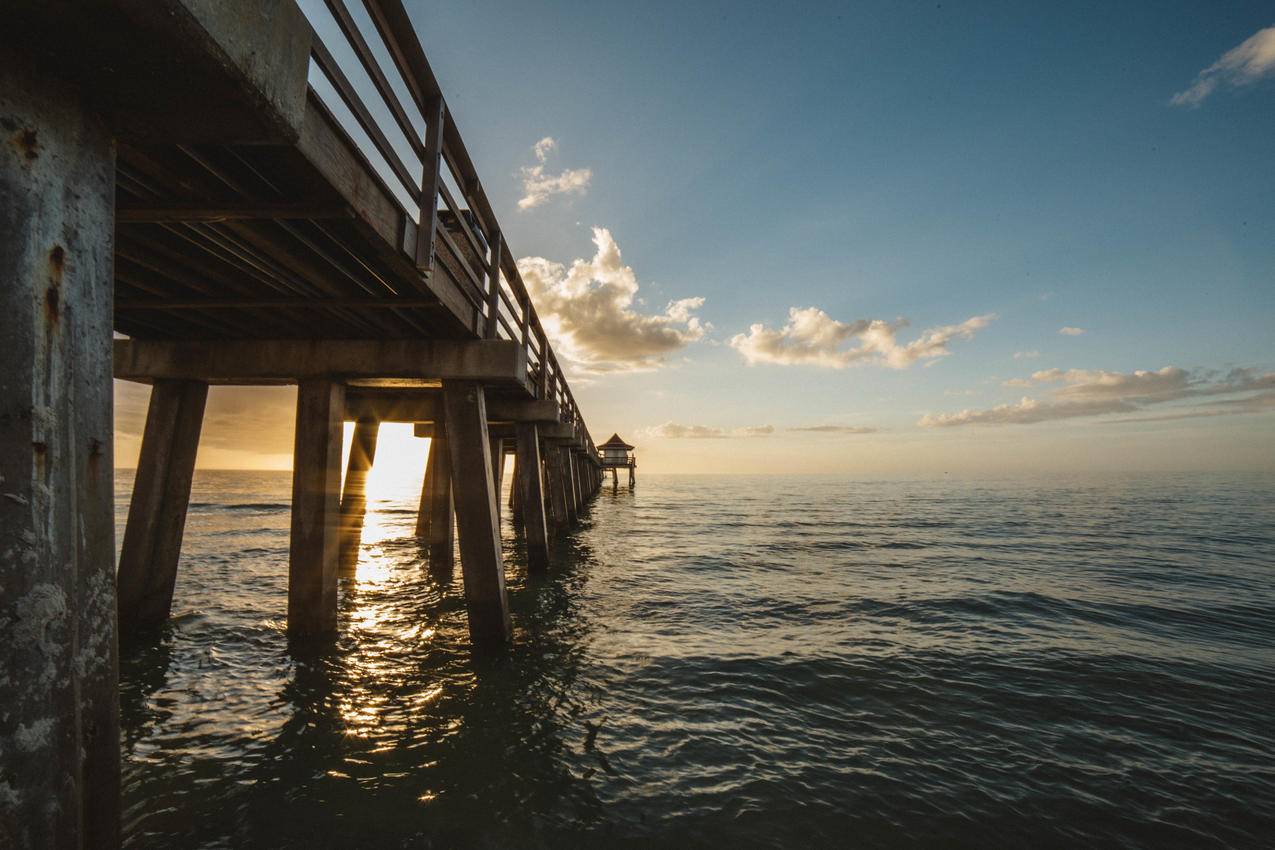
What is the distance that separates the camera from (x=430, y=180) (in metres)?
3.79

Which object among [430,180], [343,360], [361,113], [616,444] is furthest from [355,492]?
[616,444]

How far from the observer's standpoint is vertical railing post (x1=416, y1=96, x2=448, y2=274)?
150 inches

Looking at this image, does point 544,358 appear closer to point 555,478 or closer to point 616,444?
point 555,478

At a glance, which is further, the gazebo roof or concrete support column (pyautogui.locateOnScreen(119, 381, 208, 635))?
the gazebo roof

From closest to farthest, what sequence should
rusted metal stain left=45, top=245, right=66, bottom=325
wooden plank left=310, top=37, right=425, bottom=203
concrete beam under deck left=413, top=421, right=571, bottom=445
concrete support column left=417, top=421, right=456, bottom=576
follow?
rusted metal stain left=45, top=245, right=66, bottom=325
wooden plank left=310, top=37, right=425, bottom=203
concrete support column left=417, top=421, right=456, bottom=576
concrete beam under deck left=413, top=421, right=571, bottom=445

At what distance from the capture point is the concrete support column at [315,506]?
19.7ft

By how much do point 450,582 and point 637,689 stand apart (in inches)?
260

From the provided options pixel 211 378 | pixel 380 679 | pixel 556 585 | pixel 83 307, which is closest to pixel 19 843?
pixel 83 307

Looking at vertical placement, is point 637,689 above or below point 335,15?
below

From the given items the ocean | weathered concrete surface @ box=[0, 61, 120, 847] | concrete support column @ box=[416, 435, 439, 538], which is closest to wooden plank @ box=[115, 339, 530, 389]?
the ocean

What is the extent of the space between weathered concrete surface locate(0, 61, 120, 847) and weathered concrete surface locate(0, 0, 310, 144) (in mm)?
102

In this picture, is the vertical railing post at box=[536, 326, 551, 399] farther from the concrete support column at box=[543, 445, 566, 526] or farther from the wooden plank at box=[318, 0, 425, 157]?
the concrete support column at box=[543, 445, 566, 526]

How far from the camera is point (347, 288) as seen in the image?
4.55 m

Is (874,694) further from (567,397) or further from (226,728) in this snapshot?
(567,397)
